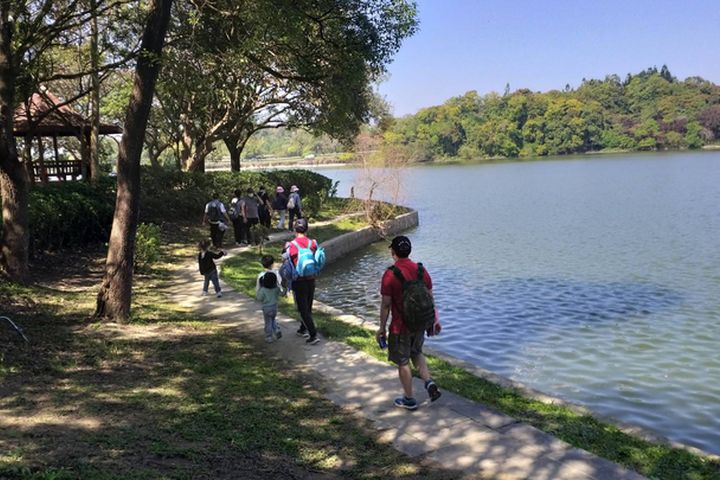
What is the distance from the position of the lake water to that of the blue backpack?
10.7 feet

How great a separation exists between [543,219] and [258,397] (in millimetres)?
25678

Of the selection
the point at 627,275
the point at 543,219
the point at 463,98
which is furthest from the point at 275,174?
the point at 463,98

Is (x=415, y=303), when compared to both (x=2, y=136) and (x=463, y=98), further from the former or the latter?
(x=463, y=98)

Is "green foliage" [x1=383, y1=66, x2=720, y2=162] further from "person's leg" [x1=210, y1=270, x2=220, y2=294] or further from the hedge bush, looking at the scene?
"person's leg" [x1=210, y1=270, x2=220, y2=294]

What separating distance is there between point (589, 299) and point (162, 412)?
1080cm

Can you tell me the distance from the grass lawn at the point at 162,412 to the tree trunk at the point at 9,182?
1330 millimetres

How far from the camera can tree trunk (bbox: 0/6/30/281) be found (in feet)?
29.1

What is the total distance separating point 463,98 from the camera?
401ft

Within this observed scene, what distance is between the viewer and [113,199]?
15.8m

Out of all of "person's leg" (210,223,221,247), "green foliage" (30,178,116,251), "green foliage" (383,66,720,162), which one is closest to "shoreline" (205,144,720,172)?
"green foliage" (383,66,720,162)

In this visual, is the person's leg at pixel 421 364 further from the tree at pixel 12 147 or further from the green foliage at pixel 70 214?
the green foliage at pixel 70 214

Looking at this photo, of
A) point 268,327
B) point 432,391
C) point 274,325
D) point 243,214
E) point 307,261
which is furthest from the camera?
point 243,214

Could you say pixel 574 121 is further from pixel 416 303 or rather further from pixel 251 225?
pixel 416 303

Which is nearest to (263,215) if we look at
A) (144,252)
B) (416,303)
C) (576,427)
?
(144,252)
